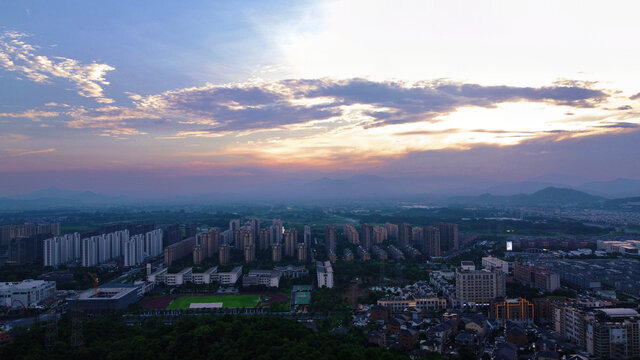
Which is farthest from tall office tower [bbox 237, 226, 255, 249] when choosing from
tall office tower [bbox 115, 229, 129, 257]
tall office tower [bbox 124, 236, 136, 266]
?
tall office tower [bbox 115, 229, 129, 257]

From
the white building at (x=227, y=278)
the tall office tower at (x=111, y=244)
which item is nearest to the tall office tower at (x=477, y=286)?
the white building at (x=227, y=278)

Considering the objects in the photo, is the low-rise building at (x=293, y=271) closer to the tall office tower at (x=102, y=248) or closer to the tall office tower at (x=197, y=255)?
the tall office tower at (x=197, y=255)

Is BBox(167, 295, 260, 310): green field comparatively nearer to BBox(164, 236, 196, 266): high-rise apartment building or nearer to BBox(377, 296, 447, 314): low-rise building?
BBox(377, 296, 447, 314): low-rise building

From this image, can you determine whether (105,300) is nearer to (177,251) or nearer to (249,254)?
(249,254)

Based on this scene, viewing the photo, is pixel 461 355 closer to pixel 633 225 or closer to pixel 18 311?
pixel 18 311

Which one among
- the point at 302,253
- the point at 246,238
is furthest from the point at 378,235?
the point at 246,238

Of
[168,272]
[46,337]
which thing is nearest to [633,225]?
[168,272]
